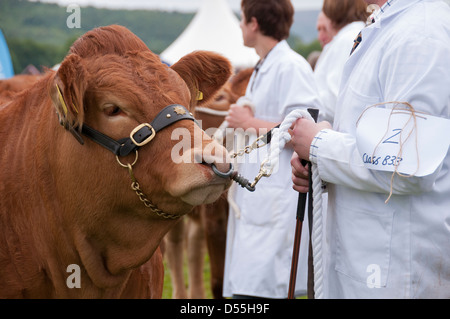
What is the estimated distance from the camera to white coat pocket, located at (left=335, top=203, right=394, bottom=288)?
2060mm

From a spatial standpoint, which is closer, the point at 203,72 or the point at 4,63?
the point at 203,72

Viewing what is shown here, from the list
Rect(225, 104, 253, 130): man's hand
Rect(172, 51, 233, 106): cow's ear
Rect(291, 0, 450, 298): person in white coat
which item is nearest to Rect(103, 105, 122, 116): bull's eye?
Rect(172, 51, 233, 106): cow's ear

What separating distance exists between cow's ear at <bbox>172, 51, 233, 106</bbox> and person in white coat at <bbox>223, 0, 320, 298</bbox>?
0.89 meters

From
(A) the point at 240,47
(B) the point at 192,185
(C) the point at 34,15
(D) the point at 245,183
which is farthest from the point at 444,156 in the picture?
(C) the point at 34,15

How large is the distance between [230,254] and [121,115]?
2.40 meters

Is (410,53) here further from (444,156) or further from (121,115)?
(121,115)

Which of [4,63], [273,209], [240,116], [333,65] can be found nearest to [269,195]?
[273,209]

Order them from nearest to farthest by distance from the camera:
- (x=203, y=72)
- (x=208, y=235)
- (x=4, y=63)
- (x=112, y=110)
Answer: (x=112, y=110)
(x=203, y=72)
(x=208, y=235)
(x=4, y=63)

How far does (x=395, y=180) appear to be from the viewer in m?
1.93

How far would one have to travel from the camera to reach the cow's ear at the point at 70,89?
7.09 ft

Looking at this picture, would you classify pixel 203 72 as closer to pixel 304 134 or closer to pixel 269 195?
pixel 304 134

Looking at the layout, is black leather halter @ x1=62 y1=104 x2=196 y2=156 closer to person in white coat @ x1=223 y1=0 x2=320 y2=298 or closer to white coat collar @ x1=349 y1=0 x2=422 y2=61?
white coat collar @ x1=349 y1=0 x2=422 y2=61

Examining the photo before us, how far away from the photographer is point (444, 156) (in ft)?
6.08

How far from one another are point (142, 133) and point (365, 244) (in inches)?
38.3
